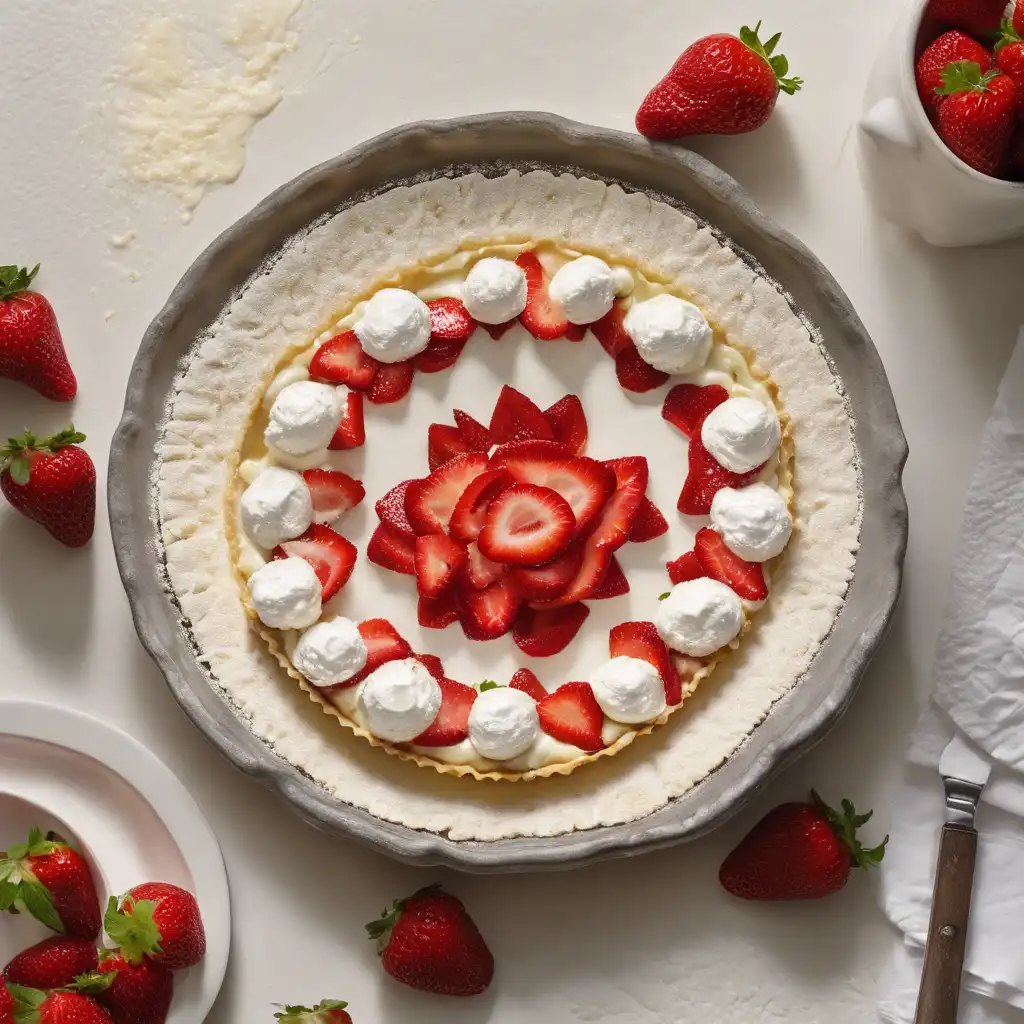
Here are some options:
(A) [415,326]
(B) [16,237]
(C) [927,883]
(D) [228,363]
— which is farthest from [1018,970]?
(B) [16,237]

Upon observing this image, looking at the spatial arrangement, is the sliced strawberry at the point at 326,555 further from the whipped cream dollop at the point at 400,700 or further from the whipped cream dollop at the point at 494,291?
the whipped cream dollop at the point at 494,291

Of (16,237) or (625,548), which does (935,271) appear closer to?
(625,548)

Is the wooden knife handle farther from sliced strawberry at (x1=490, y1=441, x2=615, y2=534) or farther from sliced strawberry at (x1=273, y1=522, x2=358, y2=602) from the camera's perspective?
sliced strawberry at (x1=273, y1=522, x2=358, y2=602)

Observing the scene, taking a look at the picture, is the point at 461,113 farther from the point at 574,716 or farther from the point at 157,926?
the point at 157,926

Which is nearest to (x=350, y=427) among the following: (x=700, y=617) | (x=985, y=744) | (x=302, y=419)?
(x=302, y=419)

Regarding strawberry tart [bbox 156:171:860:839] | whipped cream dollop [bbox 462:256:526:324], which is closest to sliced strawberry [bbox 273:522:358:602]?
strawberry tart [bbox 156:171:860:839]

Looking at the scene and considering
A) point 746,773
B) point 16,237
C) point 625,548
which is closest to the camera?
point 746,773
